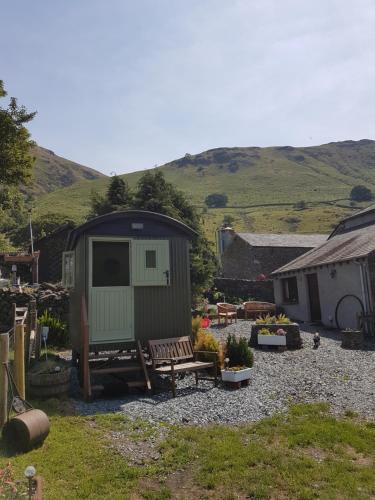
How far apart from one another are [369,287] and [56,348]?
479 inches

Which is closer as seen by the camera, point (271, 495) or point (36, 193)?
point (271, 495)

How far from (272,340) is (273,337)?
0.10 m

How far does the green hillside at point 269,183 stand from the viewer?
72.6 m

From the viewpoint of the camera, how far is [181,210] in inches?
1003

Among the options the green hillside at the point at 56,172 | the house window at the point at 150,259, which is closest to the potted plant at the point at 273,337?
the house window at the point at 150,259

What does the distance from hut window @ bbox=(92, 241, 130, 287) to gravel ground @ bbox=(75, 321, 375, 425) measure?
5.26 metres

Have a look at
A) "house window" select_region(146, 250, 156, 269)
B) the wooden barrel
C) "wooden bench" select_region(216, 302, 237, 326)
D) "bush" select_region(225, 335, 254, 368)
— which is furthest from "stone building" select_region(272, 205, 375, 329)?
the wooden barrel

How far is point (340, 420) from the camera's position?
652 cm

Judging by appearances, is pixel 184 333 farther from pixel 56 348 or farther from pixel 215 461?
pixel 56 348

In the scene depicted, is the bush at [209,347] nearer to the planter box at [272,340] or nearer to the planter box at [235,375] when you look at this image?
the planter box at [235,375]

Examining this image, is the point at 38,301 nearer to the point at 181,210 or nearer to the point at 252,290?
the point at 181,210

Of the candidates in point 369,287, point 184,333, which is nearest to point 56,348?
point 184,333

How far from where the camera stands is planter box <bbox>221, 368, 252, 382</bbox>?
8.50 m

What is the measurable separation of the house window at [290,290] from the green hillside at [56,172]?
129929 mm
